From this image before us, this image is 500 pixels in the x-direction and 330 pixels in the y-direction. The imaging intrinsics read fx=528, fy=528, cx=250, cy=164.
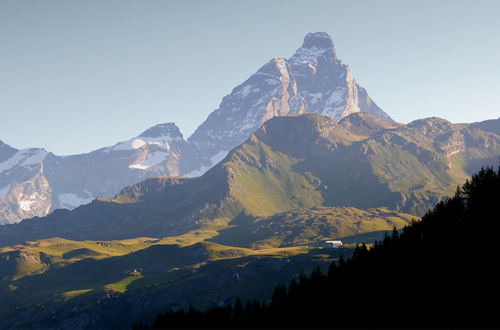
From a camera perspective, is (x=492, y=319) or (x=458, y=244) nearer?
(x=492, y=319)

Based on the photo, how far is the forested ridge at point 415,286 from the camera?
124006mm

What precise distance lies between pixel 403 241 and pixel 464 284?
44097mm

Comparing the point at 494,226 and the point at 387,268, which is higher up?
the point at 494,226

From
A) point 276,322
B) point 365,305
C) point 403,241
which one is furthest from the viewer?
point 403,241

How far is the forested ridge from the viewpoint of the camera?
407ft

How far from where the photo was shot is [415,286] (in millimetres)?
138875

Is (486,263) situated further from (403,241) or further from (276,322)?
(276,322)

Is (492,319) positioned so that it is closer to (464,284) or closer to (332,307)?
(464,284)

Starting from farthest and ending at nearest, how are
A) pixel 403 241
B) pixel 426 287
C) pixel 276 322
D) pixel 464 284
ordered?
pixel 403 241 < pixel 276 322 < pixel 426 287 < pixel 464 284

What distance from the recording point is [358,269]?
540ft

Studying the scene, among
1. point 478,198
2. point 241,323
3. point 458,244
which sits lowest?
point 241,323

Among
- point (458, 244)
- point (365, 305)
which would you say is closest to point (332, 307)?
point (365, 305)

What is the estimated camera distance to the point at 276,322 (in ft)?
522

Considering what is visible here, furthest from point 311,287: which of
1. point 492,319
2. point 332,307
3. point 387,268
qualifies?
point 492,319
